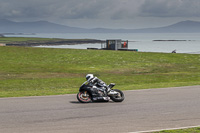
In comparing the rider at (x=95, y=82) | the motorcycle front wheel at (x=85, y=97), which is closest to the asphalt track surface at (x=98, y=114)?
the motorcycle front wheel at (x=85, y=97)

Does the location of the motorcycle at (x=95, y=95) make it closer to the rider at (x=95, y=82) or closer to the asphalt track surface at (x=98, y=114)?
the rider at (x=95, y=82)

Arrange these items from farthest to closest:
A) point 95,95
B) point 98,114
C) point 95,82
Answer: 1. point 95,82
2. point 95,95
3. point 98,114

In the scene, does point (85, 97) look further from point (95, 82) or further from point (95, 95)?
point (95, 82)

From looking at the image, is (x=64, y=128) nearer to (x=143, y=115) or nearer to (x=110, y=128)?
(x=110, y=128)

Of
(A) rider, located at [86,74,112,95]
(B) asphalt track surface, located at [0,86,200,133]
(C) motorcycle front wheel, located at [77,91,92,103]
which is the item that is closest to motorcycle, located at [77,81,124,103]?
(C) motorcycle front wheel, located at [77,91,92,103]

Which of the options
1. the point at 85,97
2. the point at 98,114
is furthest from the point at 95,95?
the point at 98,114

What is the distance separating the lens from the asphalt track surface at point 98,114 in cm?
1133

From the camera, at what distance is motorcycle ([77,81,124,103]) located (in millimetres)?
16078

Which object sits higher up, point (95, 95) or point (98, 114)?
point (95, 95)

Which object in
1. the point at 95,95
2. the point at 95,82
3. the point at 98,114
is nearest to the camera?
the point at 98,114

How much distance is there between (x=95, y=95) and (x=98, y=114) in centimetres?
264

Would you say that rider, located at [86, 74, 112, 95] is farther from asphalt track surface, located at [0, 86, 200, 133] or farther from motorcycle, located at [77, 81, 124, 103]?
asphalt track surface, located at [0, 86, 200, 133]

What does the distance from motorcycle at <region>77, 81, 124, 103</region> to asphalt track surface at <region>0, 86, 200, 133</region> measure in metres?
0.31

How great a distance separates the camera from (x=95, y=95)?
16.1 meters
